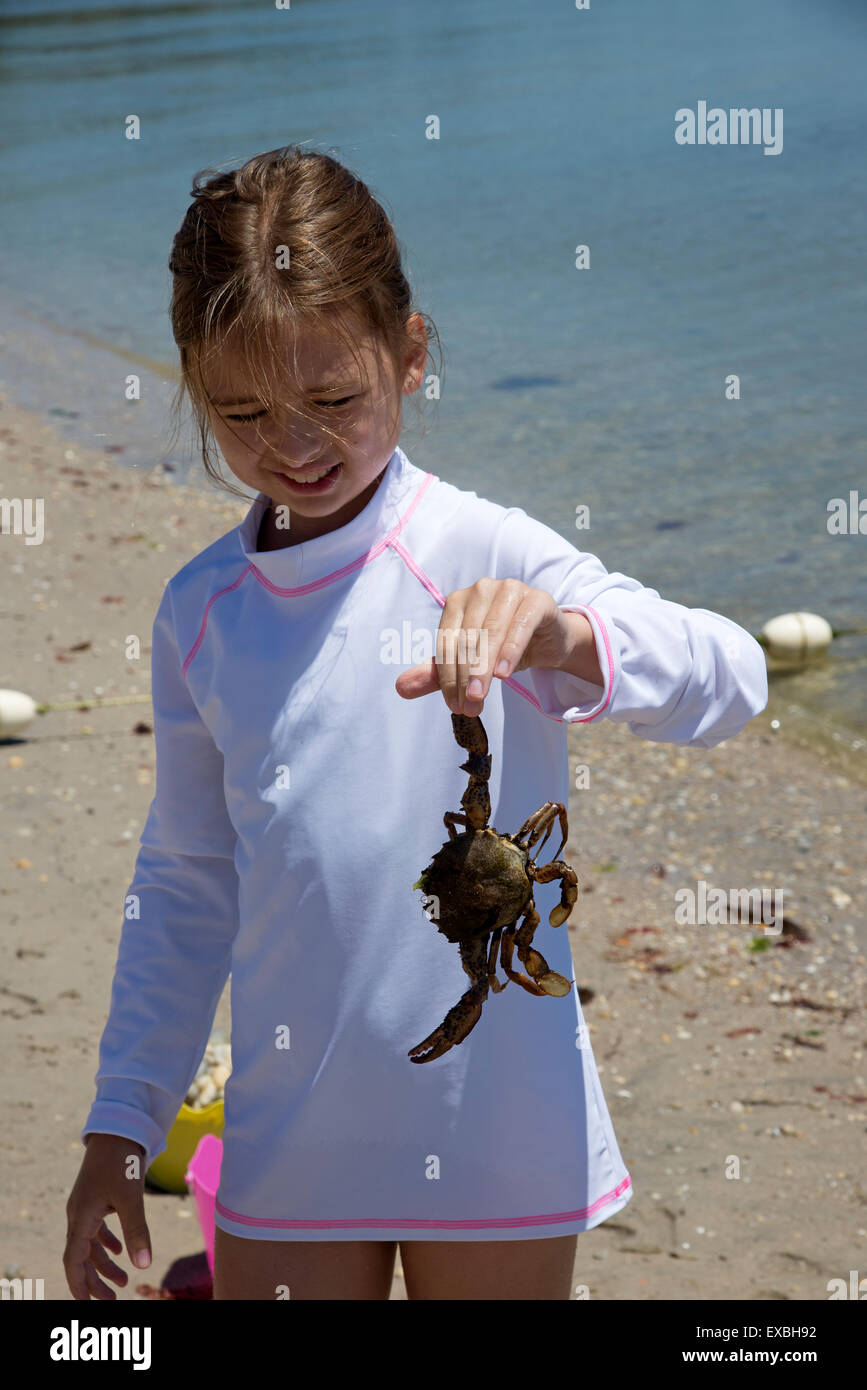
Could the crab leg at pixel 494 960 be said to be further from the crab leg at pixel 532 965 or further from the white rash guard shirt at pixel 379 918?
the white rash guard shirt at pixel 379 918

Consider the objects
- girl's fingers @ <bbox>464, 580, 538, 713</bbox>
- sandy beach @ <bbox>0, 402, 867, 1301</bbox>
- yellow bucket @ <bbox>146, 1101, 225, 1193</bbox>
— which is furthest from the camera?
yellow bucket @ <bbox>146, 1101, 225, 1193</bbox>

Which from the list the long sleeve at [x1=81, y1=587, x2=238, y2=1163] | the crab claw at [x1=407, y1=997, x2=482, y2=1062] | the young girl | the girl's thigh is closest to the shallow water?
the young girl

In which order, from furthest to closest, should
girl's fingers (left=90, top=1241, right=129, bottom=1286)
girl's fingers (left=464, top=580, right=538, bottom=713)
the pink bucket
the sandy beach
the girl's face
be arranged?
the sandy beach < the pink bucket < girl's fingers (left=90, top=1241, right=129, bottom=1286) < the girl's face < girl's fingers (left=464, top=580, right=538, bottom=713)

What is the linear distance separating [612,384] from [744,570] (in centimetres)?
395

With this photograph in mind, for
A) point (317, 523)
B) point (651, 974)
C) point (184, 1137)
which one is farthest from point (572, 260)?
point (317, 523)

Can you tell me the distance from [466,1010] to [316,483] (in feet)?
2.87

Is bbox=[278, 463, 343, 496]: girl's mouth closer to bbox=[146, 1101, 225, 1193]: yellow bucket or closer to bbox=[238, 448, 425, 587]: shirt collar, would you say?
bbox=[238, 448, 425, 587]: shirt collar

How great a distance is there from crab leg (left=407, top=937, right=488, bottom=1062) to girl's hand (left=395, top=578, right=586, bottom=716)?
45 cm

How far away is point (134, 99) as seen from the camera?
2816 centimetres

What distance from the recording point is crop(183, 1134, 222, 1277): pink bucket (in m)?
3.83

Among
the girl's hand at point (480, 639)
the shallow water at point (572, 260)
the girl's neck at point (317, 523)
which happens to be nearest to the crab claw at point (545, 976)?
the girl's hand at point (480, 639)

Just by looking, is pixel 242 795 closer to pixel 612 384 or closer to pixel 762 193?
pixel 612 384

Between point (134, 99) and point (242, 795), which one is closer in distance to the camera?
point (242, 795)
